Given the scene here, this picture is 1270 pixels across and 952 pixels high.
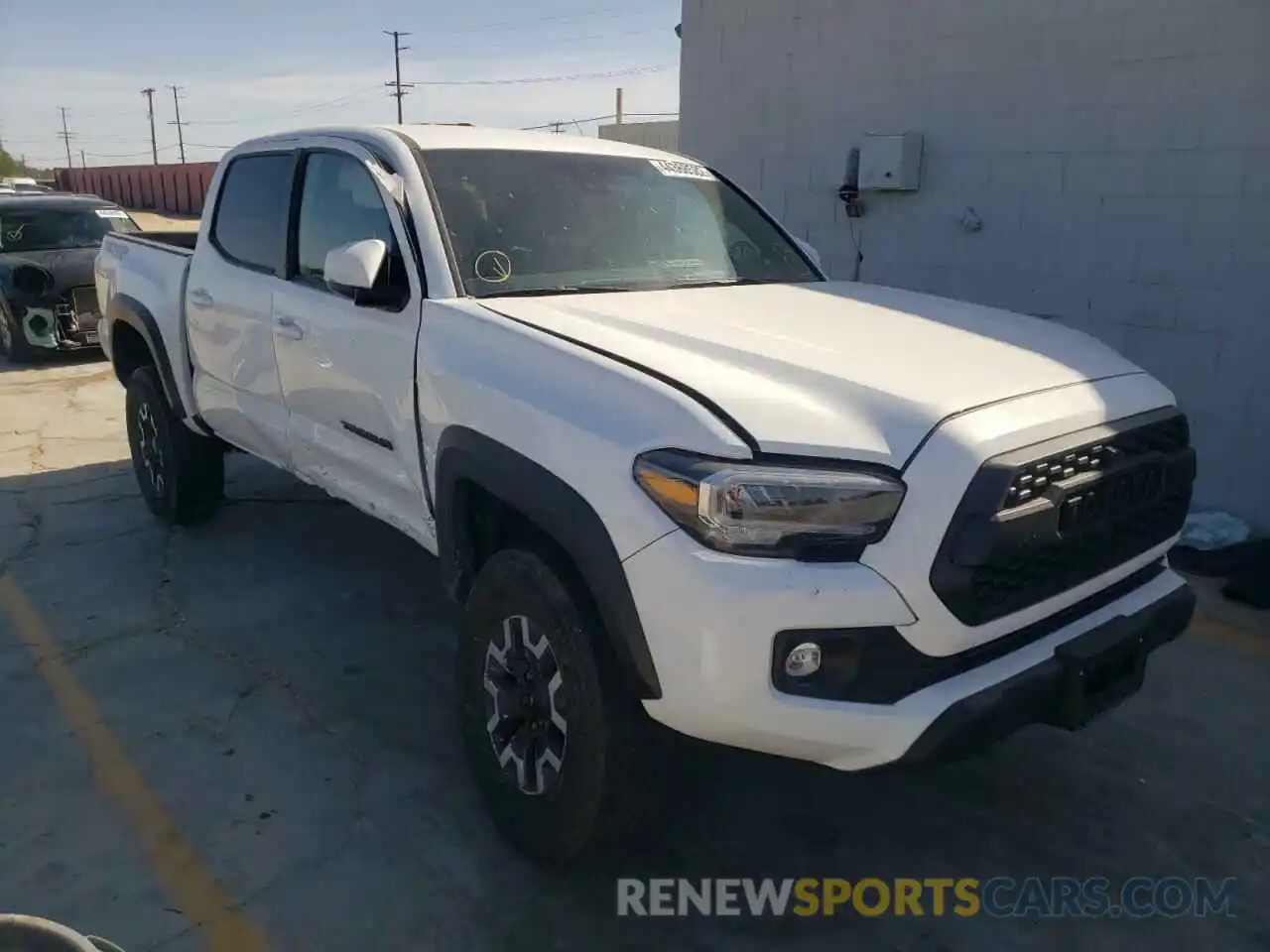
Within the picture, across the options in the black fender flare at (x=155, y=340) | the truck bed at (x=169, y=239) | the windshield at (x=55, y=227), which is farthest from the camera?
the windshield at (x=55, y=227)

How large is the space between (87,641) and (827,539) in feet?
11.2

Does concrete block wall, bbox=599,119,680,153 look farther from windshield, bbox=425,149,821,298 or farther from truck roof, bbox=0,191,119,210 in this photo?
windshield, bbox=425,149,821,298

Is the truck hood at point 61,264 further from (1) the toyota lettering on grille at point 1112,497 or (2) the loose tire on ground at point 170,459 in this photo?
(1) the toyota lettering on grille at point 1112,497

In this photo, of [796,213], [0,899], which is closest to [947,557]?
[0,899]

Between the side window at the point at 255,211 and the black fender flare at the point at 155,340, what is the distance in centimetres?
71

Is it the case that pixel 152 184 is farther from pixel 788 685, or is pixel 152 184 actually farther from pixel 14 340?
pixel 788 685

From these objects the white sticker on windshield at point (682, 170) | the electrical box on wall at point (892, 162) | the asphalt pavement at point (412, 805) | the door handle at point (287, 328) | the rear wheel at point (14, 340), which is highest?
the electrical box on wall at point (892, 162)

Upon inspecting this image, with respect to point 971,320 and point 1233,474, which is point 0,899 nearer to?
point 971,320

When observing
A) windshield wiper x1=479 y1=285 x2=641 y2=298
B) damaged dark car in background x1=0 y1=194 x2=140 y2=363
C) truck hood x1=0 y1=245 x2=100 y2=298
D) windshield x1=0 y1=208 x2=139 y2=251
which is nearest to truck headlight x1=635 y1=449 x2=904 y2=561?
windshield wiper x1=479 y1=285 x2=641 y2=298

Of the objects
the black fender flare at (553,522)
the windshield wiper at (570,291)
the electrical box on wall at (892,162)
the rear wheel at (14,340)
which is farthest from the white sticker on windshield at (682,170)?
the rear wheel at (14,340)

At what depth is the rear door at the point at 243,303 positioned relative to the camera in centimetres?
420

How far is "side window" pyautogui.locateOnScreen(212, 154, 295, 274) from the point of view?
4.23 meters

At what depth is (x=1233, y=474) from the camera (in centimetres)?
561

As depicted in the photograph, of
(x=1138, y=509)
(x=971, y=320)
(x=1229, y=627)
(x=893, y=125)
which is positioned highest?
(x=893, y=125)
